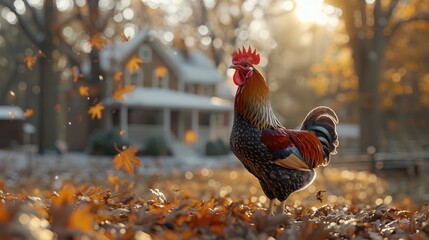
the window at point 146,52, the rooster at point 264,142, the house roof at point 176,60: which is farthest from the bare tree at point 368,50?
the rooster at point 264,142

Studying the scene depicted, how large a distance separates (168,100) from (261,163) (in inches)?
1173

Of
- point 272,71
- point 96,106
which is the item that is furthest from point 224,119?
point 96,106

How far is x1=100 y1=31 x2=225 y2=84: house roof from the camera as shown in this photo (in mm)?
34344

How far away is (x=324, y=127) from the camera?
17.4 feet

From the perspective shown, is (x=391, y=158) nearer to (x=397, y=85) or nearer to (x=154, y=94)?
(x=397, y=85)

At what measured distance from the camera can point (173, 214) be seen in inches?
146

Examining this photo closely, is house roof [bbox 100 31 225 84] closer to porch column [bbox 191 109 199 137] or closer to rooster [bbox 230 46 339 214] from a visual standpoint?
porch column [bbox 191 109 199 137]

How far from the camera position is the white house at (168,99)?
108ft

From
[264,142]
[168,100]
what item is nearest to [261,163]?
[264,142]

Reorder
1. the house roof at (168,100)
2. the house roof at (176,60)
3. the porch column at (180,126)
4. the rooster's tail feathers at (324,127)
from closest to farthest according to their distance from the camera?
the rooster's tail feathers at (324,127), the house roof at (168,100), the house roof at (176,60), the porch column at (180,126)

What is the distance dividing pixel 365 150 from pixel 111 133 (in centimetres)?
1193

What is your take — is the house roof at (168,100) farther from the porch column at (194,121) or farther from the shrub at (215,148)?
the shrub at (215,148)

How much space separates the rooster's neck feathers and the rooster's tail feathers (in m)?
0.72

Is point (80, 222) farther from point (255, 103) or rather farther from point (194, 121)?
point (194, 121)
